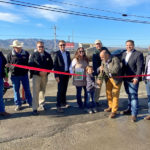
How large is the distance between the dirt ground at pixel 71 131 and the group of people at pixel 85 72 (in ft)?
0.88

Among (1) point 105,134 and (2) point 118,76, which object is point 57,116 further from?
(2) point 118,76

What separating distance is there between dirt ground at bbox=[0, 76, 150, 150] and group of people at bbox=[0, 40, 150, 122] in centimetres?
27

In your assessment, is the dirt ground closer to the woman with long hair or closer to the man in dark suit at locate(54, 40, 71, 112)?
the man in dark suit at locate(54, 40, 71, 112)

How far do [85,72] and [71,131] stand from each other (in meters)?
1.89

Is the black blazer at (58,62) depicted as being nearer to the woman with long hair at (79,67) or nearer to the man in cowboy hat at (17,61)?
the woman with long hair at (79,67)

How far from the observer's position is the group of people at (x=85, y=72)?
458 centimetres

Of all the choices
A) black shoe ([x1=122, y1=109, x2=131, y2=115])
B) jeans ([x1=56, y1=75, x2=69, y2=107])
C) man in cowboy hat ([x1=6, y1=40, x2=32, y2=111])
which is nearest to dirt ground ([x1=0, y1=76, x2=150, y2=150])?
black shoe ([x1=122, y1=109, x2=131, y2=115])

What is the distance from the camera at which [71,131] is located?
402 cm

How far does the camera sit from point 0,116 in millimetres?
4910

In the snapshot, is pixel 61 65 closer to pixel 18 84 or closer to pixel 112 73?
pixel 18 84

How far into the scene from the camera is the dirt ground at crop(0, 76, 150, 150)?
341cm

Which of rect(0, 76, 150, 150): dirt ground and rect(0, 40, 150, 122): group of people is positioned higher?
rect(0, 40, 150, 122): group of people

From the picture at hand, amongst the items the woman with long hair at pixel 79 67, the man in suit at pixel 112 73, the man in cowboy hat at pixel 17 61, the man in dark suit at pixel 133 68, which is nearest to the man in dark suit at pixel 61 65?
the woman with long hair at pixel 79 67

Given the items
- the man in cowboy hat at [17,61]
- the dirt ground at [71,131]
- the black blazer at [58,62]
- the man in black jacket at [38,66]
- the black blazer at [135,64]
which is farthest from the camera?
the black blazer at [58,62]
